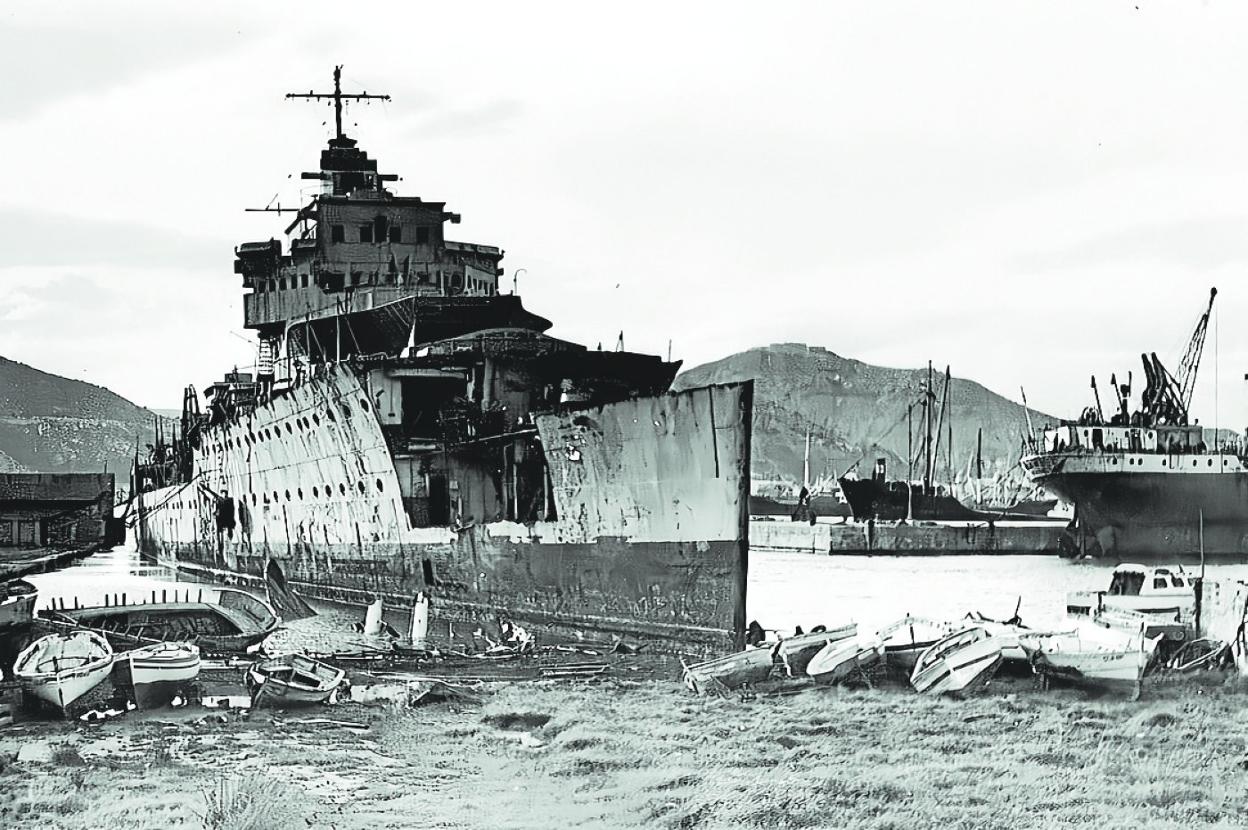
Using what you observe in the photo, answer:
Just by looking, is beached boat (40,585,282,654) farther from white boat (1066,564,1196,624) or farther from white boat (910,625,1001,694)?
white boat (1066,564,1196,624)

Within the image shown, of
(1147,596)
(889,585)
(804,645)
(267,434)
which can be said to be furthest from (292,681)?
(267,434)

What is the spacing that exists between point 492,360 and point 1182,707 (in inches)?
220

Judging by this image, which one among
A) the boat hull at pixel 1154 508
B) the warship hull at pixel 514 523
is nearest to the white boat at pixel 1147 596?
the boat hull at pixel 1154 508

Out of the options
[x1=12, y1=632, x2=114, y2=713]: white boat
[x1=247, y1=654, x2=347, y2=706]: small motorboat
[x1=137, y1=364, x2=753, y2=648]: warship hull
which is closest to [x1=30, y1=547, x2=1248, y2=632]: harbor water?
[x1=137, y1=364, x2=753, y2=648]: warship hull

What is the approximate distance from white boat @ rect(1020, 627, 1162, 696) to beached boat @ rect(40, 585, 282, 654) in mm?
4256

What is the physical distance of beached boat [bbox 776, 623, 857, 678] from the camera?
596 cm

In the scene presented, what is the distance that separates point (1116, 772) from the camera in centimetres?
514

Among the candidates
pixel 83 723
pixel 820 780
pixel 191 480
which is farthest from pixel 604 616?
pixel 191 480

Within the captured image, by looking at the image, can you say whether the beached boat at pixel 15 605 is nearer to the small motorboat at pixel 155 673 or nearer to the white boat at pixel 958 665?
the small motorboat at pixel 155 673

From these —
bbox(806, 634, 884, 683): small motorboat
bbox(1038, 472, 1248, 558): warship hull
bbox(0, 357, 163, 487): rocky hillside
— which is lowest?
bbox(806, 634, 884, 683): small motorboat

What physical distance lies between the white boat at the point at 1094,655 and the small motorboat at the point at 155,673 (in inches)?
165

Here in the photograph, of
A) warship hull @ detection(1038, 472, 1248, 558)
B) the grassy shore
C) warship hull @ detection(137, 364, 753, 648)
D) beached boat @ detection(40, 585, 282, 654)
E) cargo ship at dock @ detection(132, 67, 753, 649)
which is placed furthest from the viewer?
cargo ship at dock @ detection(132, 67, 753, 649)

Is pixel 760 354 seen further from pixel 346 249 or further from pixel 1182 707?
pixel 346 249

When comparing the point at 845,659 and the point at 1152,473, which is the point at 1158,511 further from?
the point at 845,659
